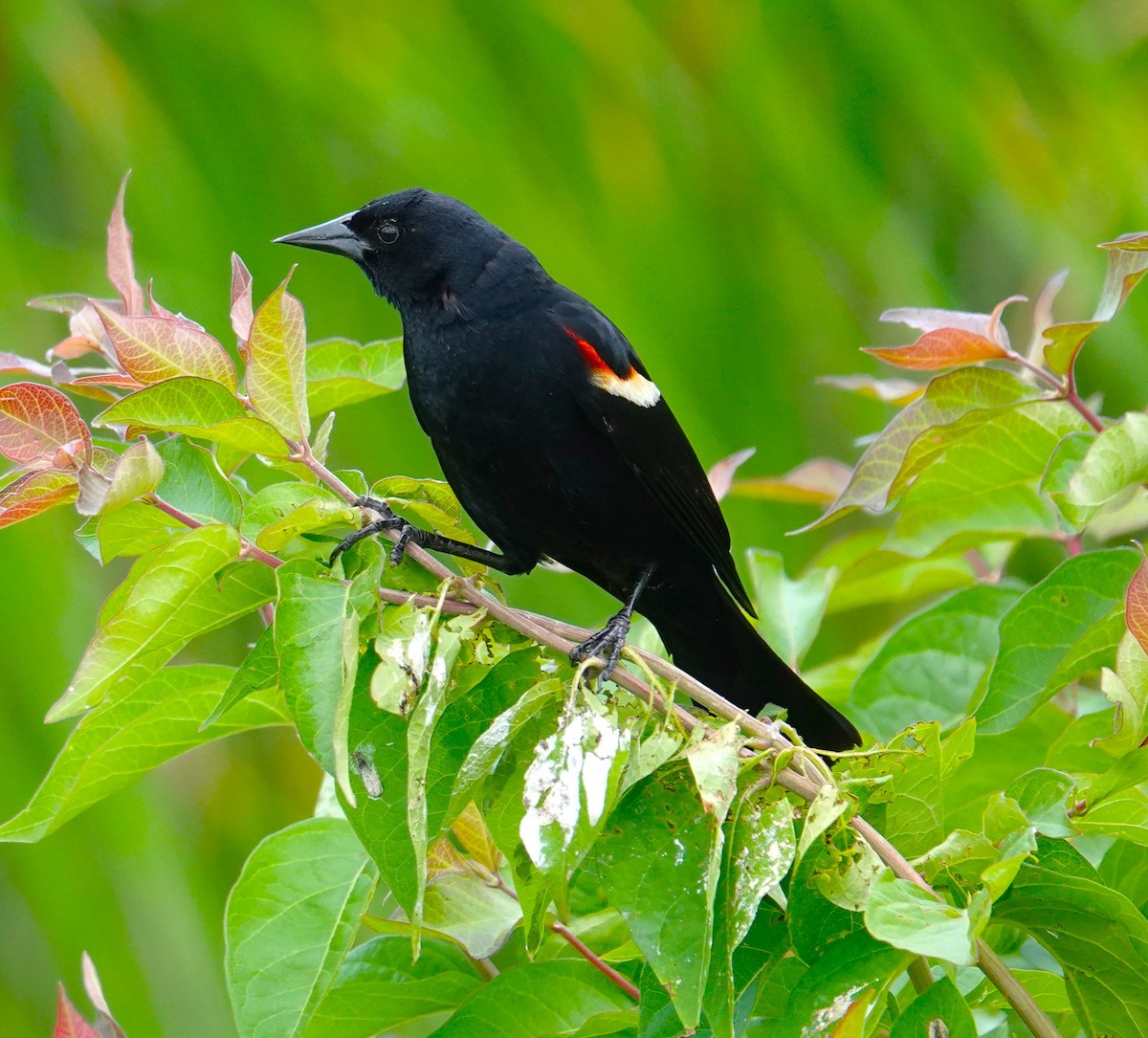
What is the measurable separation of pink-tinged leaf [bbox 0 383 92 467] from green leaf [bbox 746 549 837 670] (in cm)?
82

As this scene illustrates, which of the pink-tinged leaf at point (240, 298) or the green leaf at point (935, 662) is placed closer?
the pink-tinged leaf at point (240, 298)

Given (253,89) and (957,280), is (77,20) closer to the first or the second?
(253,89)

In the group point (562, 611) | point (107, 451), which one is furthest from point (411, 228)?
point (107, 451)

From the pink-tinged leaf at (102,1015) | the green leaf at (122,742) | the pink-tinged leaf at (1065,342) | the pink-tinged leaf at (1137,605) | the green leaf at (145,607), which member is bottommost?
the pink-tinged leaf at (1137,605)

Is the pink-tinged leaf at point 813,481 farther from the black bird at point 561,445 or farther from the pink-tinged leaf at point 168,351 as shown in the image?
the pink-tinged leaf at point 168,351

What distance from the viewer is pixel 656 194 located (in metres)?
2.43

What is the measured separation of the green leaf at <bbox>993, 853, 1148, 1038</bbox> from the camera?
0.81 meters

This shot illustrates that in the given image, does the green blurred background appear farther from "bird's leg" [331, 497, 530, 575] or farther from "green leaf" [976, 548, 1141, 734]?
"green leaf" [976, 548, 1141, 734]

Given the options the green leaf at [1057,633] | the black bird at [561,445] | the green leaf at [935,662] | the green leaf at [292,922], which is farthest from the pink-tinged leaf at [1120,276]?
the green leaf at [292,922]

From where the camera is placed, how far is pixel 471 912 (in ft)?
3.50

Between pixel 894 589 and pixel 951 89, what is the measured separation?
1285 millimetres

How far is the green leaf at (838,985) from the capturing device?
0.78 meters

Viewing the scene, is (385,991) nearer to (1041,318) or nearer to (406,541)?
(406,541)

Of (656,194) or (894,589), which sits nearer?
(894,589)
